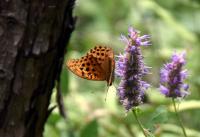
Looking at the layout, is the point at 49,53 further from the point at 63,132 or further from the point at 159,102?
the point at 159,102

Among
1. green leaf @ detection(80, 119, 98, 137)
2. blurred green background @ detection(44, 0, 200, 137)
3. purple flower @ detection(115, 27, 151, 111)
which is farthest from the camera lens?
blurred green background @ detection(44, 0, 200, 137)

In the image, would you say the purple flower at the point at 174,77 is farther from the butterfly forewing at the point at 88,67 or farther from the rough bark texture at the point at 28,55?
the rough bark texture at the point at 28,55

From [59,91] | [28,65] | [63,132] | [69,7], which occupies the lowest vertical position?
[63,132]

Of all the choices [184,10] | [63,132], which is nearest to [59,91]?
[63,132]

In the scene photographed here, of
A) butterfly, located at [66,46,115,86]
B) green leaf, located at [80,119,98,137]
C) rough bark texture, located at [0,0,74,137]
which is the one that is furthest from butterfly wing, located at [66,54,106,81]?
green leaf, located at [80,119,98,137]

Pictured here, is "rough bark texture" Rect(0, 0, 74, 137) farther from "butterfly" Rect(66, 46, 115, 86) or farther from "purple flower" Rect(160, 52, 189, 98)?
"purple flower" Rect(160, 52, 189, 98)

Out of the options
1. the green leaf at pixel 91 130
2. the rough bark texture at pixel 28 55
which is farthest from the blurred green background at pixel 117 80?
the rough bark texture at pixel 28 55

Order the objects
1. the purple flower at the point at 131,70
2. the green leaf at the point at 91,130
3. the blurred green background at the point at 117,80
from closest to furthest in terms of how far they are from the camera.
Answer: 1. the purple flower at the point at 131,70
2. the green leaf at the point at 91,130
3. the blurred green background at the point at 117,80
